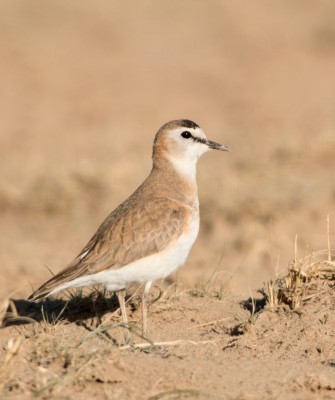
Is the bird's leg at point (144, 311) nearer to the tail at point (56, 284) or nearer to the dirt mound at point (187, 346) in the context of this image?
the dirt mound at point (187, 346)

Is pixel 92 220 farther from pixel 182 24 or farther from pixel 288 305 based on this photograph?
pixel 182 24

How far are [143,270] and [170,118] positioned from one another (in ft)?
33.2

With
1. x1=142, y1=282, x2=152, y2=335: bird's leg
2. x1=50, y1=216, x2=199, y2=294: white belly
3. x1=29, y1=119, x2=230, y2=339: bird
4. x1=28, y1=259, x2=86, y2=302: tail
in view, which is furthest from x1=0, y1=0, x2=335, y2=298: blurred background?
x1=28, y1=259, x2=86, y2=302: tail

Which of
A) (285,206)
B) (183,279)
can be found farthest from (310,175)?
(183,279)

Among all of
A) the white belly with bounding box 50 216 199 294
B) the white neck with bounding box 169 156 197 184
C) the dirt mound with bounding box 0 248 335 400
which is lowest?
the dirt mound with bounding box 0 248 335 400

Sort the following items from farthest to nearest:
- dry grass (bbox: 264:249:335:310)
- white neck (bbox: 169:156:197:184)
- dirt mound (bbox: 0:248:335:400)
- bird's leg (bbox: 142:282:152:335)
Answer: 1. white neck (bbox: 169:156:197:184)
2. dry grass (bbox: 264:249:335:310)
3. bird's leg (bbox: 142:282:152:335)
4. dirt mound (bbox: 0:248:335:400)

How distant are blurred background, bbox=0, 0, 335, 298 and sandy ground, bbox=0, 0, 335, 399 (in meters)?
0.04

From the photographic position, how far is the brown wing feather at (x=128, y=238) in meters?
6.23

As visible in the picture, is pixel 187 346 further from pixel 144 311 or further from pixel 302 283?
pixel 302 283

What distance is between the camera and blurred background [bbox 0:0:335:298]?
1019 cm

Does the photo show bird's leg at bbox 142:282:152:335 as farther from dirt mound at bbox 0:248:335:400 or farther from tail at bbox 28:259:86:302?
tail at bbox 28:259:86:302

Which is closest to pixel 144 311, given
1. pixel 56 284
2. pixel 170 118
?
pixel 56 284

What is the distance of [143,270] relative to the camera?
6273 mm

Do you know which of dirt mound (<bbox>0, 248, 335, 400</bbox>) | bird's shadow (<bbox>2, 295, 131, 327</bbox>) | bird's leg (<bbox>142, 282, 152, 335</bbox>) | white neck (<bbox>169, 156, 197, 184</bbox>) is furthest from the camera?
A: white neck (<bbox>169, 156, 197, 184</bbox>)
